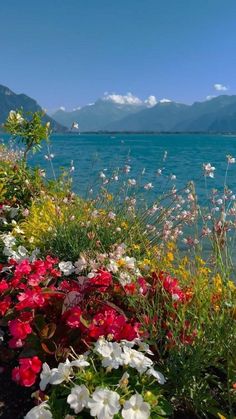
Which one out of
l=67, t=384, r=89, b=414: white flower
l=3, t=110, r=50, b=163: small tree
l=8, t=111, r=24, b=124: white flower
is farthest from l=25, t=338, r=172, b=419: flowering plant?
l=8, t=111, r=24, b=124: white flower

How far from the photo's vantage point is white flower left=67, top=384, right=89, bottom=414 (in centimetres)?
212

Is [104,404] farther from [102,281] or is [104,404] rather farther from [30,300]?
[102,281]

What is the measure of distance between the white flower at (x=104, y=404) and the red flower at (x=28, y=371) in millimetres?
458

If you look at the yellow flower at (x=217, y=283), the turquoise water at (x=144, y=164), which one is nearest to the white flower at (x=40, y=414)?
the yellow flower at (x=217, y=283)

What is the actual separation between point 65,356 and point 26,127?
5.55 m

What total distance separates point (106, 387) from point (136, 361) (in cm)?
22

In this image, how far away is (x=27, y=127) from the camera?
7602 mm

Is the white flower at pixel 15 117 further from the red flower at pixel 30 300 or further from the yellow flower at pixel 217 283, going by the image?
the yellow flower at pixel 217 283

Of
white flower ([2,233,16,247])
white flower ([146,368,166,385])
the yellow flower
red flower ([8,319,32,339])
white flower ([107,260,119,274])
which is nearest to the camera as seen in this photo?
white flower ([146,368,166,385])

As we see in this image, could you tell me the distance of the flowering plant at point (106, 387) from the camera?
2.09 metres

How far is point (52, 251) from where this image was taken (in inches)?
182

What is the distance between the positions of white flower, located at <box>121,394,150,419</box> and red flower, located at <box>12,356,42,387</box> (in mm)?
594

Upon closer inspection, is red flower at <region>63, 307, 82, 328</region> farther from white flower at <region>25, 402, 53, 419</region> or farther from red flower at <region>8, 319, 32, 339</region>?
white flower at <region>25, 402, 53, 419</region>

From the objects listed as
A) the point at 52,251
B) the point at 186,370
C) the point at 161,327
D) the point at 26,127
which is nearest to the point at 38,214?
the point at 52,251
